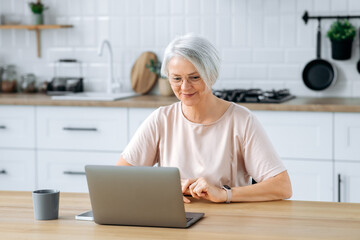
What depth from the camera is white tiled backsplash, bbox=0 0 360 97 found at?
4285 millimetres

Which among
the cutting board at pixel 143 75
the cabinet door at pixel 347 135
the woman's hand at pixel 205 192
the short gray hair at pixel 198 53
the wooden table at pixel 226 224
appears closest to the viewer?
the wooden table at pixel 226 224

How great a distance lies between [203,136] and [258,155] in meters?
0.24

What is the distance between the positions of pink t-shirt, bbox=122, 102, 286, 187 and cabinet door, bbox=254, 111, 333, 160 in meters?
1.27

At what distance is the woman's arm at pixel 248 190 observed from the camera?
2.09 metres

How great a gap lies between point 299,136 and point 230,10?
3.89 feet

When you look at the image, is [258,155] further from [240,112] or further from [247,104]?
[247,104]

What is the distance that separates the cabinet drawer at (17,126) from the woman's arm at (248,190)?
221 centimetres

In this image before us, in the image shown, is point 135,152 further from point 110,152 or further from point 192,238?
point 110,152

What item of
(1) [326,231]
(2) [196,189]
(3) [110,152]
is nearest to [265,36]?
(3) [110,152]

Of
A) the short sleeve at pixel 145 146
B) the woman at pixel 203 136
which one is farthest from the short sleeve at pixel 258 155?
the short sleeve at pixel 145 146

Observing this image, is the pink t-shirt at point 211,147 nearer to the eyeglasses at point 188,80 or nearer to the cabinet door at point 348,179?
the eyeglasses at point 188,80

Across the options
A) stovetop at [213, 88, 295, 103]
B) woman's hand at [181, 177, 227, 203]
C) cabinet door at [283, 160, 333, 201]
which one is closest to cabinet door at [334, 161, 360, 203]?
cabinet door at [283, 160, 333, 201]

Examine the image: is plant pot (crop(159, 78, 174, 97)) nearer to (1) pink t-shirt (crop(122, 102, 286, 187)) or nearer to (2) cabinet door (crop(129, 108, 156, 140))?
(2) cabinet door (crop(129, 108, 156, 140))

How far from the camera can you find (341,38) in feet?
13.5
